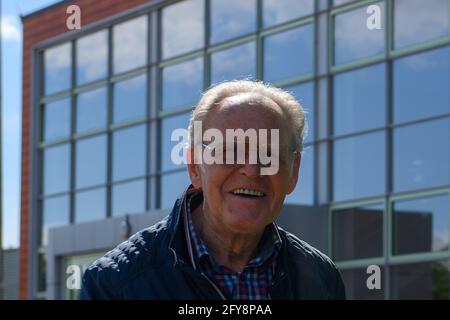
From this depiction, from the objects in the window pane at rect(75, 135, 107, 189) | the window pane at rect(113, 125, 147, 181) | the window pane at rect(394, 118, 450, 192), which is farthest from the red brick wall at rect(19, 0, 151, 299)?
the window pane at rect(394, 118, 450, 192)

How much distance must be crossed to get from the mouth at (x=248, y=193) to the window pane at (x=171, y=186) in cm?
1241

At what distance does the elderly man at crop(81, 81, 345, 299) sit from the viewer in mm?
2326

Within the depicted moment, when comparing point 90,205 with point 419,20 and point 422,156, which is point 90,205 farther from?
point 419,20

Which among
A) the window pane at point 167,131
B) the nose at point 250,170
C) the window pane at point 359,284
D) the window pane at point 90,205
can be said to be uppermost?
the window pane at point 167,131

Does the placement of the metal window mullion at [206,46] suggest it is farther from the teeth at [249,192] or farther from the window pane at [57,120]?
the teeth at [249,192]

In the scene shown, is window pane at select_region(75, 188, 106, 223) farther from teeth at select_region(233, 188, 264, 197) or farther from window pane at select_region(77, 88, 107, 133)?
teeth at select_region(233, 188, 264, 197)

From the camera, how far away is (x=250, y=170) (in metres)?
2.31

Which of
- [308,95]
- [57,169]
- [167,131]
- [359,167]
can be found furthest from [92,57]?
[359,167]

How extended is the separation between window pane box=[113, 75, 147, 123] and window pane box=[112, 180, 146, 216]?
36.4 inches

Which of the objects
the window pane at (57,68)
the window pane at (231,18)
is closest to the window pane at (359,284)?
the window pane at (231,18)

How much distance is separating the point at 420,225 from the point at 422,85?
144 cm

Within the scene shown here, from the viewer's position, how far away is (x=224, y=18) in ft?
47.9

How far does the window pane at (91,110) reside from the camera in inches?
650

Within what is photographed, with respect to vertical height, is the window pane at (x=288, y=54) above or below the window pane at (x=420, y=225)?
above
